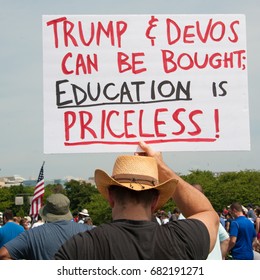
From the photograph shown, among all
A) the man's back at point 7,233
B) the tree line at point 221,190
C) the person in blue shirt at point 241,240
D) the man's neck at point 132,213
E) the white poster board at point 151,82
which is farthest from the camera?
the tree line at point 221,190

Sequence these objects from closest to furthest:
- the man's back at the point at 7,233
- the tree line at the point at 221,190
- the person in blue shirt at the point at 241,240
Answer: the man's back at the point at 7,233, the person in blue shirt at the point at 241,240, the tree line at the point at 221,190

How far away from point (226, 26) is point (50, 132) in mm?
1145

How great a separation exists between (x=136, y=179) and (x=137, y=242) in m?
0.32

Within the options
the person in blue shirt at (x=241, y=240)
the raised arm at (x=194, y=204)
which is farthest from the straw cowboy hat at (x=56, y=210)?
the person in blue shirt at (x=241, y=240)

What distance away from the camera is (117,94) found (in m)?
3.85

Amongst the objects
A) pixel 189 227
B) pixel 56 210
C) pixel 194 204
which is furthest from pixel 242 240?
pixel 189 227

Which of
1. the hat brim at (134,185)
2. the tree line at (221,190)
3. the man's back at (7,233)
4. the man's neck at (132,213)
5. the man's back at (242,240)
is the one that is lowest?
the tree line at (221,190)

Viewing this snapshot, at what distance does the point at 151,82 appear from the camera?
12.9 feet

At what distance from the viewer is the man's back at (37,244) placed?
542cm

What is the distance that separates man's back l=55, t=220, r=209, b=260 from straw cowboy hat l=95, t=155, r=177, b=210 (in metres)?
0.18

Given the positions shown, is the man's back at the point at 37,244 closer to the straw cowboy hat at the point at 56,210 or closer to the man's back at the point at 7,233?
the straw cowboy hat at the point at 56,210

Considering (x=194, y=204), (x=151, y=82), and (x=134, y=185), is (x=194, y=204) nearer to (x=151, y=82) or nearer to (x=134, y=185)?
(x=134, y=185)

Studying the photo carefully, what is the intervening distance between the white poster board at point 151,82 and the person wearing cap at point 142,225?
64 cm
